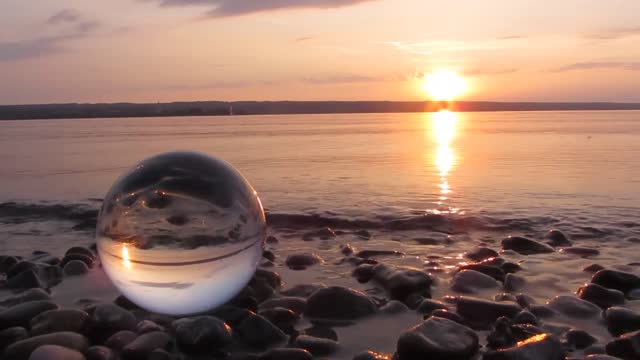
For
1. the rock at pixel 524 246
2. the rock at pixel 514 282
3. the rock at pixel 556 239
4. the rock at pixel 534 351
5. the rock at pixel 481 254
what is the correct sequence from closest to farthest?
the rock at pixel 534 351 < the rock at pixel 514 282 < the rock at pixel 481 254 < the rock at pixel 524 246 < the rock at pixel 556 239

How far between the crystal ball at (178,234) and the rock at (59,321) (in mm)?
397

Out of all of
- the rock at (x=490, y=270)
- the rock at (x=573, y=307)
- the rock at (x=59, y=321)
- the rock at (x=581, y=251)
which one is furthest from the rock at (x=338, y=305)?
the rock at (x=581, y=251)

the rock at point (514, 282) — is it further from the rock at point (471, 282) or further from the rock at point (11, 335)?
the rock at point (11, 335)

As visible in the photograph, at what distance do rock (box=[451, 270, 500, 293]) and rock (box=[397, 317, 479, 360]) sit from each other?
1.56m

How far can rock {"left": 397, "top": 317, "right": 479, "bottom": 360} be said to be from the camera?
4.04 meters

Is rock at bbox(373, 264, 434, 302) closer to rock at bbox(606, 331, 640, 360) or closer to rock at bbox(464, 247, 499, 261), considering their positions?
rock at bbox(464, 247, 499, 261)

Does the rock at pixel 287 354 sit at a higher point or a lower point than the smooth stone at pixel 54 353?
lower

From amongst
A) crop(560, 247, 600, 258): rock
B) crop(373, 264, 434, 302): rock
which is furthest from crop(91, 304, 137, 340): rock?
crop(560, 247, 600, 258): rock

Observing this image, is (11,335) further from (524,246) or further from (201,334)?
(524,246)

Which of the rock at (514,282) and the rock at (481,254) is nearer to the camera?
the rock at (514,282)

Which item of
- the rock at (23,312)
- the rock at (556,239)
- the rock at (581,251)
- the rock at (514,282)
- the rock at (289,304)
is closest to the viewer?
the rock at (23,312)

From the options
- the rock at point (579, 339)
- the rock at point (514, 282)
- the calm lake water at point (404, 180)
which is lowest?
the calm lake water at point (404, 180)

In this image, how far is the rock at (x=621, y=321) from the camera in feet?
15.3

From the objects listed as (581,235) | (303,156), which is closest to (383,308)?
(581,235)
